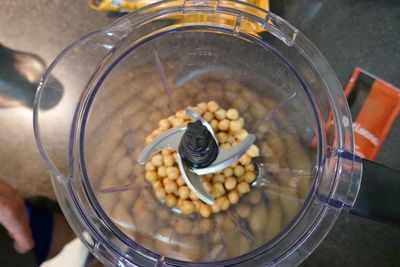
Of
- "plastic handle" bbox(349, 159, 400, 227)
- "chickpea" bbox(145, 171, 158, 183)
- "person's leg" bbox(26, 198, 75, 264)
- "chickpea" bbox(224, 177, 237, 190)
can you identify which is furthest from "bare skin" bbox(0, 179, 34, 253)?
"plastic handle" bbox(349, 159, 400, 227)

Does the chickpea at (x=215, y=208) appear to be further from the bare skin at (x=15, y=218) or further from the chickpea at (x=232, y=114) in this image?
the bare skin at (x=15, y=218)

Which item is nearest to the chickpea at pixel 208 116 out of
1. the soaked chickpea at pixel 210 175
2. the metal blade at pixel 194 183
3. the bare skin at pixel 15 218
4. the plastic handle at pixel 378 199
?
the soaked chickpea at pixel 210 175

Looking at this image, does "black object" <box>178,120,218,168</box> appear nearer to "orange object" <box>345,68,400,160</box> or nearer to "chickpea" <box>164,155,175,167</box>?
"chickpea" <box>164,155,175,167</box>

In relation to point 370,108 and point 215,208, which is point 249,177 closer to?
point 215,208

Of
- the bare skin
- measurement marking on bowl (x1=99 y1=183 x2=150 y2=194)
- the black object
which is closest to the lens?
the black object

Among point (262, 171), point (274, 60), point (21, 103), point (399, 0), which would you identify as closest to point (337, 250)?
point (262, 171)

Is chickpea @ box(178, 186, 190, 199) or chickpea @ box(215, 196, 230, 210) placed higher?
chickpea @ box(178, 186, 190, 199)

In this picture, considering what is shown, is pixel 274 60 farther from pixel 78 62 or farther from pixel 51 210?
pixel 51 210
